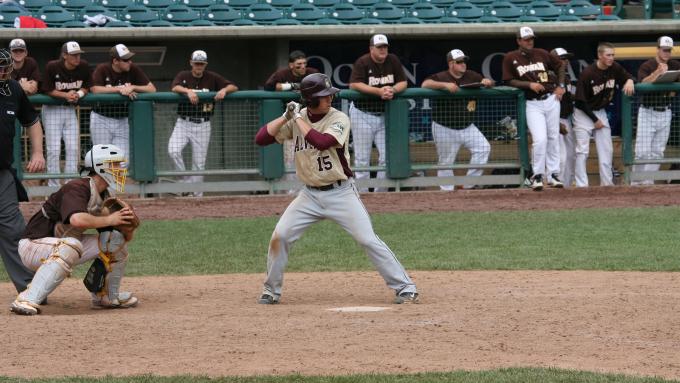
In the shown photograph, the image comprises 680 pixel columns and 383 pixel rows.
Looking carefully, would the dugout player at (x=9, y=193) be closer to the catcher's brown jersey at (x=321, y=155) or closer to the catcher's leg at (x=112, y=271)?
the catcher's leg at (x=112, y=271)

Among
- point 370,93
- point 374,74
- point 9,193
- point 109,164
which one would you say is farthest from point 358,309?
point 374,74

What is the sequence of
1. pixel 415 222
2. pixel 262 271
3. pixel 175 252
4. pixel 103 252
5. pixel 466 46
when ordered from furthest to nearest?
pixel 466 46
pixel 415 222
pixel 175 252
pixel 262 271
pixel 103 252

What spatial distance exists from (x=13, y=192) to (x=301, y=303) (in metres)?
2.09

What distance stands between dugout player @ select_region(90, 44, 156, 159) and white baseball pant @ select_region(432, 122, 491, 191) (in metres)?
3.46

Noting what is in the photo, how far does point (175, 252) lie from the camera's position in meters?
10.8

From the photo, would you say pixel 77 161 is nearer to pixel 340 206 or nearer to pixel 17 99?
pixel 17 99

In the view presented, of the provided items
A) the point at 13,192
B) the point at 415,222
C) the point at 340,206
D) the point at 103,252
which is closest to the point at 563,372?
the point at 340,206

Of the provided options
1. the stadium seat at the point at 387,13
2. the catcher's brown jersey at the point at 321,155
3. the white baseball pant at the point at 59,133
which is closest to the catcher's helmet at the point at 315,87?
the catcher's brown jersey at the point at 321,155

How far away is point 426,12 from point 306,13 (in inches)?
68.9

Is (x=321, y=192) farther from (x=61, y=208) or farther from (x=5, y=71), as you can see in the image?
(x=5, y=71)

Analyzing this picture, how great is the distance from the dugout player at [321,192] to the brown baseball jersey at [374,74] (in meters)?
6.34

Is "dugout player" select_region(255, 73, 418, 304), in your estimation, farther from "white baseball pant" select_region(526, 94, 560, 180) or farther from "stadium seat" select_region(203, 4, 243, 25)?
"stadium seat" select_region(203, 4, 243, 25)

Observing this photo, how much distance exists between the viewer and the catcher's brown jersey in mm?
7734

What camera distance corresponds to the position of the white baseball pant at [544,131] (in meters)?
14.1
